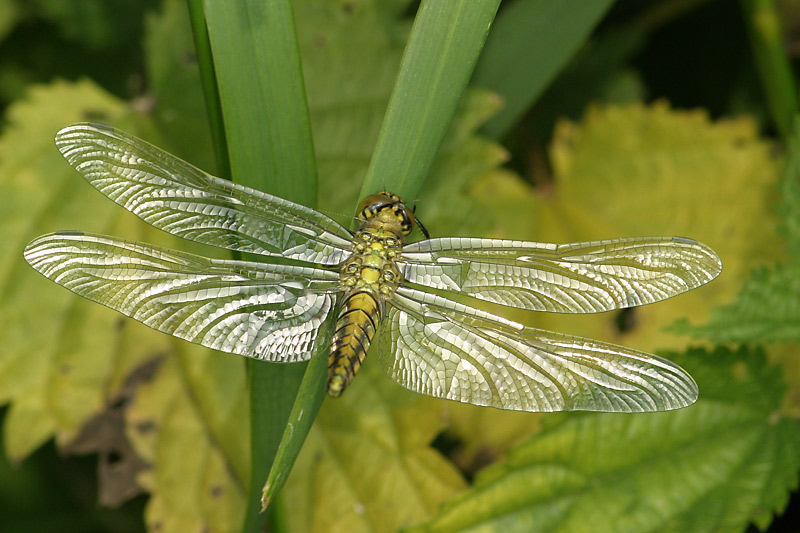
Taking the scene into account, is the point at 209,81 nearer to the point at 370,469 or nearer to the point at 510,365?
the point at 510,365

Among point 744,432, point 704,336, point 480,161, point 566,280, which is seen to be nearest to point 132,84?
point 480,161

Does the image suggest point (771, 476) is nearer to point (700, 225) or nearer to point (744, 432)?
point (744, 432)

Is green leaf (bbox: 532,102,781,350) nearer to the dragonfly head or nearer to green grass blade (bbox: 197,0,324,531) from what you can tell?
the dragonfly head

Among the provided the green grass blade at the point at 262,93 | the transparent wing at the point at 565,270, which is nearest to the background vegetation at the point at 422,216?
the green grass blade at the point at 262,93

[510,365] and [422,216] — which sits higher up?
[422,216]

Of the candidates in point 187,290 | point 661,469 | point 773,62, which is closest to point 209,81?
point 187,290

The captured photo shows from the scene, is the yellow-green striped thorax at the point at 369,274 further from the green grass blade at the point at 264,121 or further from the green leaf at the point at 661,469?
the green leaf at the point at 661,469

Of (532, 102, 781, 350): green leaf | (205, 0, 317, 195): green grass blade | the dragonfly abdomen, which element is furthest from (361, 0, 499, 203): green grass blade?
(532, 102, 781, 350): green leaf
